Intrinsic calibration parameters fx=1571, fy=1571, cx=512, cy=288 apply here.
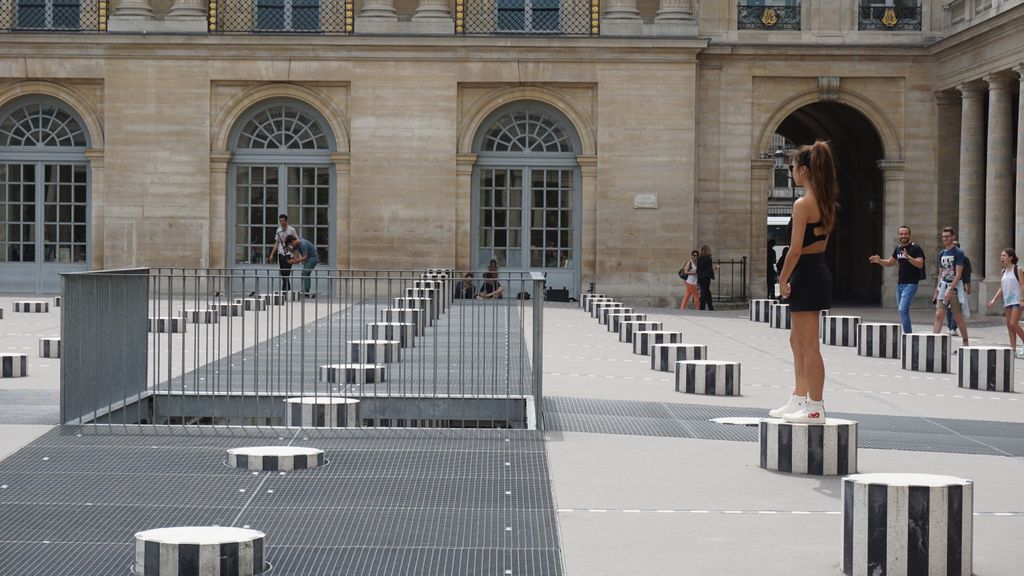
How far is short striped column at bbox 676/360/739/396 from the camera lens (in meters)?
14.8

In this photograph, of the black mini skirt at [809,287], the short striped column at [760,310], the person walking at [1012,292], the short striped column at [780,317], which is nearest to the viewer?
the black mini skirt at [809,287]

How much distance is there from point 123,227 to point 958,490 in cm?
3067

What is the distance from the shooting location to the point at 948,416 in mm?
13375

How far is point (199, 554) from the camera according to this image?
6.47 m

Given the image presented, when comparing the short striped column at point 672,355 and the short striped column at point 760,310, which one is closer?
the short striped column at point 672,355

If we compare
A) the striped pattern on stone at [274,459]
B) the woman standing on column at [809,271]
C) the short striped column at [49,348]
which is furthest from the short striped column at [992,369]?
the short striped column at [49,348]

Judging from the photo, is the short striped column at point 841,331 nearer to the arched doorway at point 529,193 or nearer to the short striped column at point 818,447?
the short striped column at point 818,447

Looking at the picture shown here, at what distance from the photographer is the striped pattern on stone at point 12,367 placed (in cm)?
1536

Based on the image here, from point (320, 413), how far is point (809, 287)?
151 inches

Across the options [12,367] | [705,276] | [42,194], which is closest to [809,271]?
[12,367]

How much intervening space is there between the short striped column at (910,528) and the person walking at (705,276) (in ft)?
88.7

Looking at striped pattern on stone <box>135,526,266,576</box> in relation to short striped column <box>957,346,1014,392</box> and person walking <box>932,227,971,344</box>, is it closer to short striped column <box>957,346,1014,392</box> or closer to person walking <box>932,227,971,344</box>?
short striped column <box>957,346,1014,392</box>

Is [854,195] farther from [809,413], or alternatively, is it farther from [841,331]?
[809,413]

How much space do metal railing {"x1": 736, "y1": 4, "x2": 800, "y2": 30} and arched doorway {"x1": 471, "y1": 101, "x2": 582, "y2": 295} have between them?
486 cm
